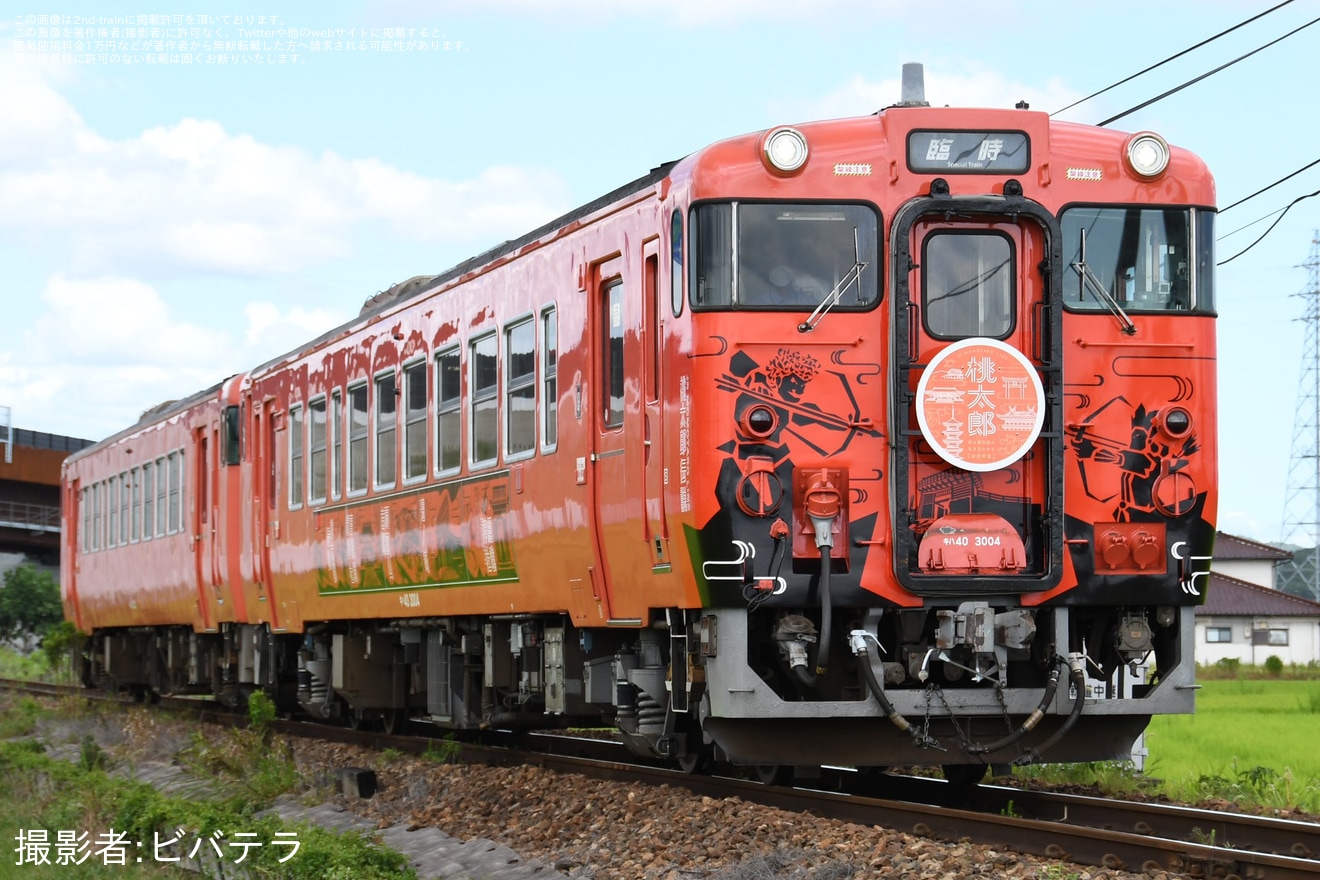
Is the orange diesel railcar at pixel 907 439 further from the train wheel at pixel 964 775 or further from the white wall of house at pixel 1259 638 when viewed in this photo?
the white wall of house at pixel 1259 638

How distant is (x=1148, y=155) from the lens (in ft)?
31.5

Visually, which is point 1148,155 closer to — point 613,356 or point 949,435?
point 949,435

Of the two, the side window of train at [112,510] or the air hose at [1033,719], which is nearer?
the air hose at [1033,719]

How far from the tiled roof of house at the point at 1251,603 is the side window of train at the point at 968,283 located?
173ft

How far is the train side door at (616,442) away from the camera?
9.96m

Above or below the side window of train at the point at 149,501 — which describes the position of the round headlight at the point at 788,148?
above

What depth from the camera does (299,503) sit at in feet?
54.9

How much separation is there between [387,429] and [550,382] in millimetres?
3400

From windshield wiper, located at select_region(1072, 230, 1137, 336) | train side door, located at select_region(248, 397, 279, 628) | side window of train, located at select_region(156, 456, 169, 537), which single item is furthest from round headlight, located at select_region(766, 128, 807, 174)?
side window of train, located at select_region(156, 456, 169, 537)

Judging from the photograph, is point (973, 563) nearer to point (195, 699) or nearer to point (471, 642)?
point (471, 642)

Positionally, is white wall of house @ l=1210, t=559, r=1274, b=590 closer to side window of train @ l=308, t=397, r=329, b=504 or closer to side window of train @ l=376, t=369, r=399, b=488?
side window of train @ l=308, t=397, r=329, b=504

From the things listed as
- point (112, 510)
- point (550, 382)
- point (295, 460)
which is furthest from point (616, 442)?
point (112, 510)

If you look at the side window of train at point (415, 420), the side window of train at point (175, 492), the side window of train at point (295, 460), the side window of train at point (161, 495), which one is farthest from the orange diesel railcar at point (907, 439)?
the side window of train at point (161, 495)

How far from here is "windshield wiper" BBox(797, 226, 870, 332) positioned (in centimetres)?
916
